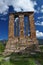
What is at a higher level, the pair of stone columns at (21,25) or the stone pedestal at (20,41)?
the pair of stone columns at (21,25)

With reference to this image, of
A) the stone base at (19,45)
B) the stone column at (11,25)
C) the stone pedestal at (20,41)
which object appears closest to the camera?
the stone base at (19,45)

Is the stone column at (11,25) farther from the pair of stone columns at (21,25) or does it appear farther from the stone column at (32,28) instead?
the stone column at (32,28)

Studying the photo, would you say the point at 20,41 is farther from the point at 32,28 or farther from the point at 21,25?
the point at 32,28

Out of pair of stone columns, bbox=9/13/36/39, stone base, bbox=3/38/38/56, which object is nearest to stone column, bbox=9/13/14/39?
pair of stone columns, bbox=9/13/36/39

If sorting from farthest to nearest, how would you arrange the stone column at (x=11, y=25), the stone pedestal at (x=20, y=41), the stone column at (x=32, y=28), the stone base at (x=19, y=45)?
1. the stone column at (x=11, y=25)
2. the stone column at (x=32, y=28)
3. the stone pedestal at (x=20, y=41)
4. the stone base at (x=19, y=45)

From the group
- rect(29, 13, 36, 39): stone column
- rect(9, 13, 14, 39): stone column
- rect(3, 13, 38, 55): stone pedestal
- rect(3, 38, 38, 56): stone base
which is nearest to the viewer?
rect(3, 38, 38, 56): stone base

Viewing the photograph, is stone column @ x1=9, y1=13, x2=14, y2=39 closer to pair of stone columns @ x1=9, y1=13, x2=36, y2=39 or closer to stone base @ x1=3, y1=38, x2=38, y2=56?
pair of stone columns @ x1=9, y1=13, x2=36, y2=39

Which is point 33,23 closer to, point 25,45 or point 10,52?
point 25,45

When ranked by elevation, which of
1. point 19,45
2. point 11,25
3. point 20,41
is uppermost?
point 11,25

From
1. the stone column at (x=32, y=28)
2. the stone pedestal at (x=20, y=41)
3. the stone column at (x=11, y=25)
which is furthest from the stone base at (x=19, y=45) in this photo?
the stone column at (x=11, y=25)

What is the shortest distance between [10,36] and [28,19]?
4004mm

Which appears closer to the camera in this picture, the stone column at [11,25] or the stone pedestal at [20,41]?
the stone pedestal at [20,41]

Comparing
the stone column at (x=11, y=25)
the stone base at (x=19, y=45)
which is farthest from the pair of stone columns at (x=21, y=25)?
the stone base at (x=19, y=45)

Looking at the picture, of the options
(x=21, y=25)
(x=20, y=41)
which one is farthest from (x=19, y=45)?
(x=21, y=25)
